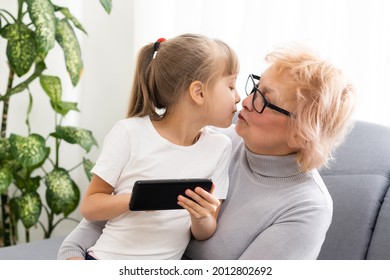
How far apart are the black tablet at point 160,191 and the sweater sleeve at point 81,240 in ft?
Result: 0.98

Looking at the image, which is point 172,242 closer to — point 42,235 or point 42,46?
point 42,46

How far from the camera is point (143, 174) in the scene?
1593 mm

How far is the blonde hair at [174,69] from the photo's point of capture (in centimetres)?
159

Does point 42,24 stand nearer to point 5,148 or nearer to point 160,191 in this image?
point 5,148

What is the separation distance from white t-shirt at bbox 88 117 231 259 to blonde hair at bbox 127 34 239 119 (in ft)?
0.23

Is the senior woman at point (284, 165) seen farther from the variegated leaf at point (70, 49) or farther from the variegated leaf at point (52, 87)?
the variegated leaf at point (52, 87)

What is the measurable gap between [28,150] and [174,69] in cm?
127

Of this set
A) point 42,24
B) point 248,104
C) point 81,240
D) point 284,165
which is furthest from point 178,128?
point 42,24

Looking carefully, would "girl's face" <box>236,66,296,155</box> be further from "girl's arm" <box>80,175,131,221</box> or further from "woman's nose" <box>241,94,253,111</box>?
"girl's arm" <box>80,175,131,221</box>

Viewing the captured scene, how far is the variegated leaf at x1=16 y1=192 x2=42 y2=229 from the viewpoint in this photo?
2826mm

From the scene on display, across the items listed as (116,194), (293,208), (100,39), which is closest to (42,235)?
(100,39)

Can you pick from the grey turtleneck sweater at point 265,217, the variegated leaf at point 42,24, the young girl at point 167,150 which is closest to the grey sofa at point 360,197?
the grey turtleneck sweater at point 265,217

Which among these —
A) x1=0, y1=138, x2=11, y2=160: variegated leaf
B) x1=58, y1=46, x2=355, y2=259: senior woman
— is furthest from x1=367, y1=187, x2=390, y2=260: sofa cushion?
x1=0, y1=138, x2=11, y2=160: variegated leaf

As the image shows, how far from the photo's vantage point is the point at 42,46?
8.25 ft
